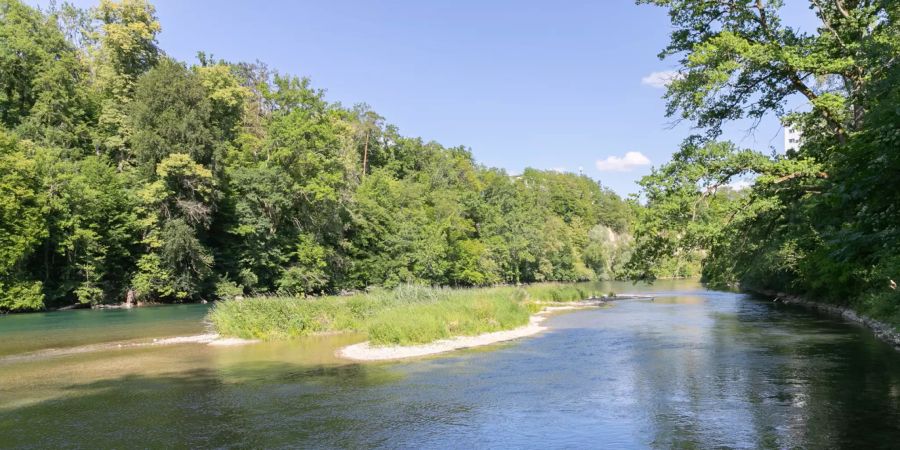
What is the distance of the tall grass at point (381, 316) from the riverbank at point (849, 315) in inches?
635

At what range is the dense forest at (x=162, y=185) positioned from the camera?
4572 cm

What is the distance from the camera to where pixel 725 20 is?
1838cm

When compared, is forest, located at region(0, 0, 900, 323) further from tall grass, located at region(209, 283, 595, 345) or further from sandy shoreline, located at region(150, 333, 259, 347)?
sandy shoreline, located at region(150, 333, 259, 347)

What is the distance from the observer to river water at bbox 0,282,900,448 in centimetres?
1239

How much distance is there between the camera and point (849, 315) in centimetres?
3294

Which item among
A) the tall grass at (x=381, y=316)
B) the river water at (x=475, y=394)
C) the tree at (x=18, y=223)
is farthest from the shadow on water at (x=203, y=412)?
the tree at (x=18, y=223)

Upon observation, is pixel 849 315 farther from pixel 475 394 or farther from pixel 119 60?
pixel 119 60

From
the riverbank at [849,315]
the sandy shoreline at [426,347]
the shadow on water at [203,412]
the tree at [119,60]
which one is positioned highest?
the tree at [119,60]

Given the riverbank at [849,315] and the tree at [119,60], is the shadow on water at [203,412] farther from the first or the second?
the tree at [119,60]

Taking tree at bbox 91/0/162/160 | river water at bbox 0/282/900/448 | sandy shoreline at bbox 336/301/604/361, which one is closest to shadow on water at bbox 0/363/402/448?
river water at bbox 0/282/900/448

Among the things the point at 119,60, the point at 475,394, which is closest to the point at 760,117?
the point at 475,394

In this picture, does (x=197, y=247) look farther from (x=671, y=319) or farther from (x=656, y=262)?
(x=656, y=262)

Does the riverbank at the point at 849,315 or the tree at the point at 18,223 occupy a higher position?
the tree at the point at 18,223

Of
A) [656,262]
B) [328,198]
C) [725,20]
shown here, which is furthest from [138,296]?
[725,20]
